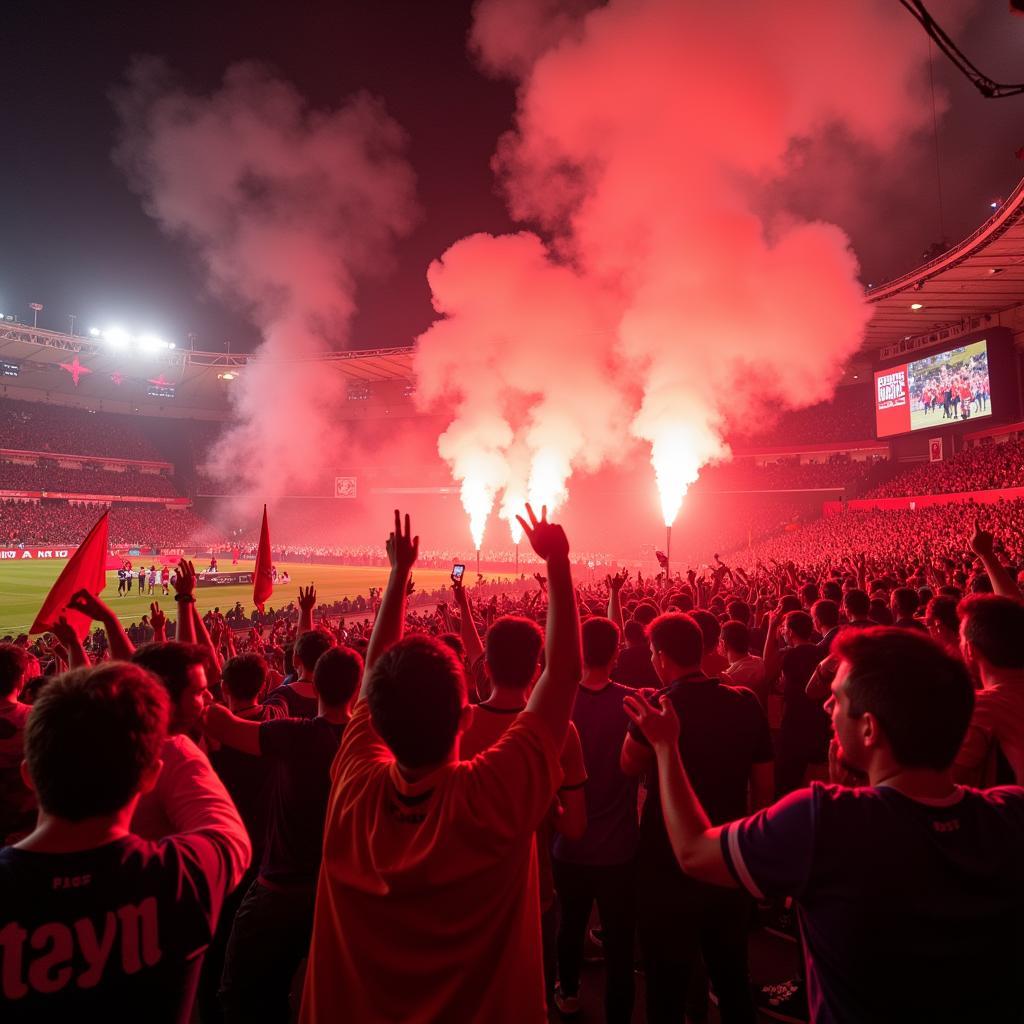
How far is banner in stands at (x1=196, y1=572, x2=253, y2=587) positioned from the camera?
34.5 m

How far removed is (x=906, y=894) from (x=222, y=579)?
3800cm

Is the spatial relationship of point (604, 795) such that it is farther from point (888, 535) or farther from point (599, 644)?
point (888, 535)

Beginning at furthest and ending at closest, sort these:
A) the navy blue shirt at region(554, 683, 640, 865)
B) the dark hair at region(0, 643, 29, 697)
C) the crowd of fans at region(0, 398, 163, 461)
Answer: the crowd of fans at region(0, 398, 163, 461) → the dark hair at region(0, 643, 29, 697) → the navy blue shirt at region(554, 683, 640, 865)

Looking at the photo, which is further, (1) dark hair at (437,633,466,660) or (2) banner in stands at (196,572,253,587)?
(2) banner in stands at (196,572,253,587)

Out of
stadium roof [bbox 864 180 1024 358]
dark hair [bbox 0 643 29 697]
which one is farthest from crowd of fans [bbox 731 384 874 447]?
dark hair [bbox 0 643 29 697]

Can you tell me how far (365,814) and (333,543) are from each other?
67193 millimetres

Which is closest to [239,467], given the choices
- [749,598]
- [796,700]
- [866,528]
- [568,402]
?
[568,402]

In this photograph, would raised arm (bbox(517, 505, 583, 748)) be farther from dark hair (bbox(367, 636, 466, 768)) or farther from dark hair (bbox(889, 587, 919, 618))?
dark hair (bbox(889, 587, 919, 618))

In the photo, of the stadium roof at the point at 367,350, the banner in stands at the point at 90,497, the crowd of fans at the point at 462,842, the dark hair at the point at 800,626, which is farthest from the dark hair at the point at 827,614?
the banner in stands at the point at 90,497

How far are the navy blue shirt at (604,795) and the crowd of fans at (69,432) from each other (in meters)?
73.7

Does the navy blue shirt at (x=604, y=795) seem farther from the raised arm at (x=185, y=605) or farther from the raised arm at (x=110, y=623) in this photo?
the raised arm at (x=185, y=605)

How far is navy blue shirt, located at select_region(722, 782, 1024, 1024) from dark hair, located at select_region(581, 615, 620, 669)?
2.00 m

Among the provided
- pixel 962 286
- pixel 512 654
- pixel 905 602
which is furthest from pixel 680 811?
pixel 962 286

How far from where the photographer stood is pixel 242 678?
12.1ft
